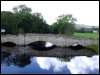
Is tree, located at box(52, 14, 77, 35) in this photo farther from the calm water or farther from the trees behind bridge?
the calm water

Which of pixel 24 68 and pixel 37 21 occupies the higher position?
pixel 37 21

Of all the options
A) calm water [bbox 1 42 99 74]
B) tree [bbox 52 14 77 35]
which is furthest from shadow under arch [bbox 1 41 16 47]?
tree [bbox 52 14 77 35]

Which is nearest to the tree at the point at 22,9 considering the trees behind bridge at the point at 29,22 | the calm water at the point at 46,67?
the trees behind bridge at the point at 29,22

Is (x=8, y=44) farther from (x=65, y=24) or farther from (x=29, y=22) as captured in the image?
(x=65, y=24)

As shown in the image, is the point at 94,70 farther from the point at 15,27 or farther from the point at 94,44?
the point at 15,27

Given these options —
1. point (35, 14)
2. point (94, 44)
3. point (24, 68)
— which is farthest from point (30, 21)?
point (24, 68)

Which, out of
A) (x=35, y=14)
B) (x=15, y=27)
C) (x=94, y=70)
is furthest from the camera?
(x=35, y=14)

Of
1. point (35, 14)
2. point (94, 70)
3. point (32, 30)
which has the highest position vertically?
point (35, 14)

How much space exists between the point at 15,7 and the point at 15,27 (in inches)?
257

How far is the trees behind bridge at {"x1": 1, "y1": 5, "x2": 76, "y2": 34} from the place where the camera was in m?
38.6

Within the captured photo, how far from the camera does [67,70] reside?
20734 mm

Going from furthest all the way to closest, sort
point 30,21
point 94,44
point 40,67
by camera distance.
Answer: point 30,21 → point 94,44 → point 40,67

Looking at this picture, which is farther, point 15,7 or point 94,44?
point 15,7

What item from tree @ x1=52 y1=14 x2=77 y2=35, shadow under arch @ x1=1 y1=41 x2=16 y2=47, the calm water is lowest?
the calm water
